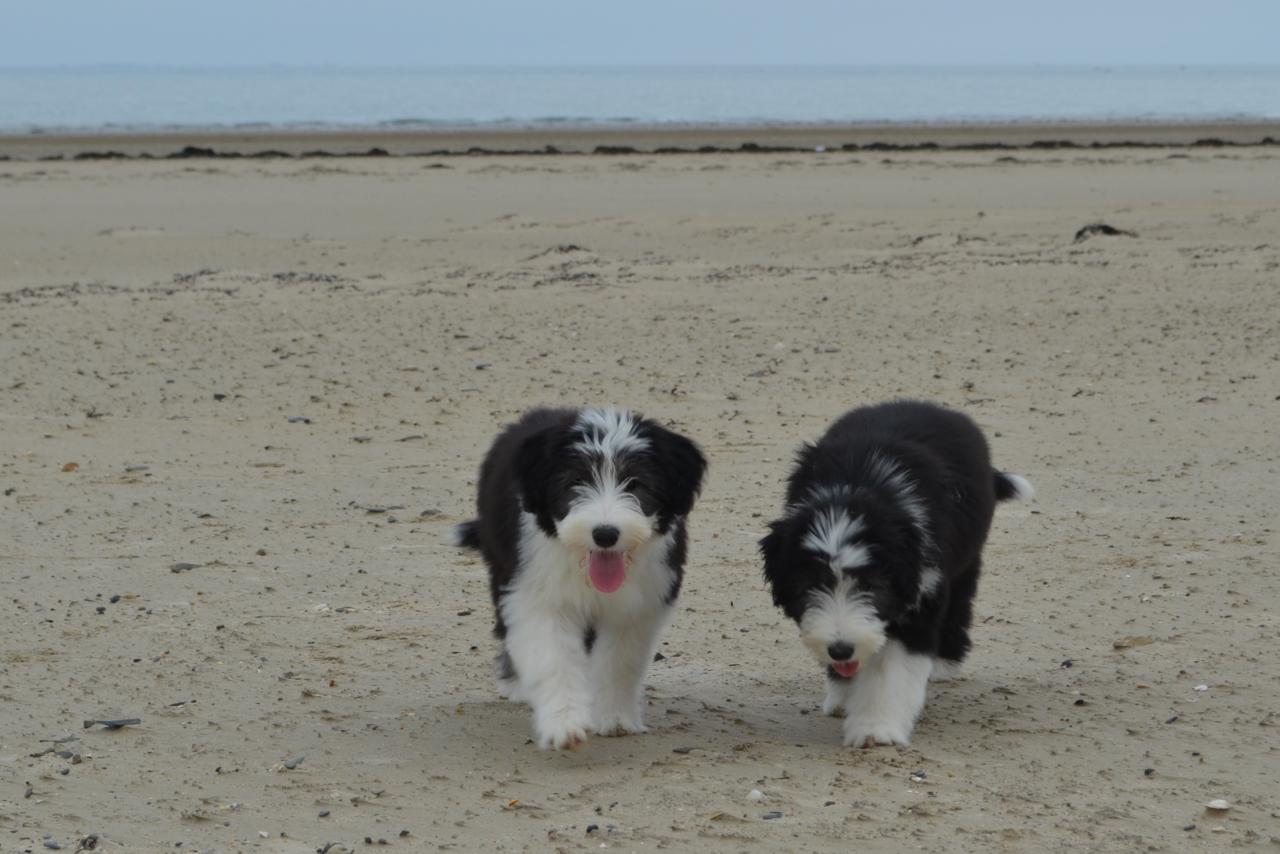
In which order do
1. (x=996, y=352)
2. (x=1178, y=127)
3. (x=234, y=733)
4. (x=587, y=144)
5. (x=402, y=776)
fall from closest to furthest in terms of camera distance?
1. (x=402, y=776)
2. (x=234, y=733)
3. (x=996, y=352)
4. (x=587, y=144)
5. (x=1178, y=127)

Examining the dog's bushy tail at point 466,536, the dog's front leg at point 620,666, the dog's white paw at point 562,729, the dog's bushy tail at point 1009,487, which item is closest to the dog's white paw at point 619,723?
the dog's front leg at point 620,666

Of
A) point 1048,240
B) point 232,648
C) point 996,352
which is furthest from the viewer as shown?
point 1048,240

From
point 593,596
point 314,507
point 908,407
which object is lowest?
point 314,507

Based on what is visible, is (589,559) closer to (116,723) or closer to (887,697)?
(887,697)

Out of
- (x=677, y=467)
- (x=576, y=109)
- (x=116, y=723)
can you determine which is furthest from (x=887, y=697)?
(x=576, y=109)

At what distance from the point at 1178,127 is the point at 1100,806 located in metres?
40.2

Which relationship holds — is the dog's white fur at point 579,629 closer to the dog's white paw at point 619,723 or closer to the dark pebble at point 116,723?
the dog's white paw at point 619,723

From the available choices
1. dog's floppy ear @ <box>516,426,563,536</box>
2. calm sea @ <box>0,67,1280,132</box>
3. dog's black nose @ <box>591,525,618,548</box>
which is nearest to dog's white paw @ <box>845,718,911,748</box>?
dog's black nose @ <box>591,525,618,548</box>

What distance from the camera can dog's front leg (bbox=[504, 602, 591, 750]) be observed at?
16.7ft

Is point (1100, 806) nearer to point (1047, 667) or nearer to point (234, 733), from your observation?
point (1047, 667)

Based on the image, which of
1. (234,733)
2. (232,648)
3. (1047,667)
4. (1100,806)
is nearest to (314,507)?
(232,648)

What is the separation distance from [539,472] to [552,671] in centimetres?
59

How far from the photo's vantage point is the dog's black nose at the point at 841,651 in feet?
16.3

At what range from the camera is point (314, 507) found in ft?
26.8
